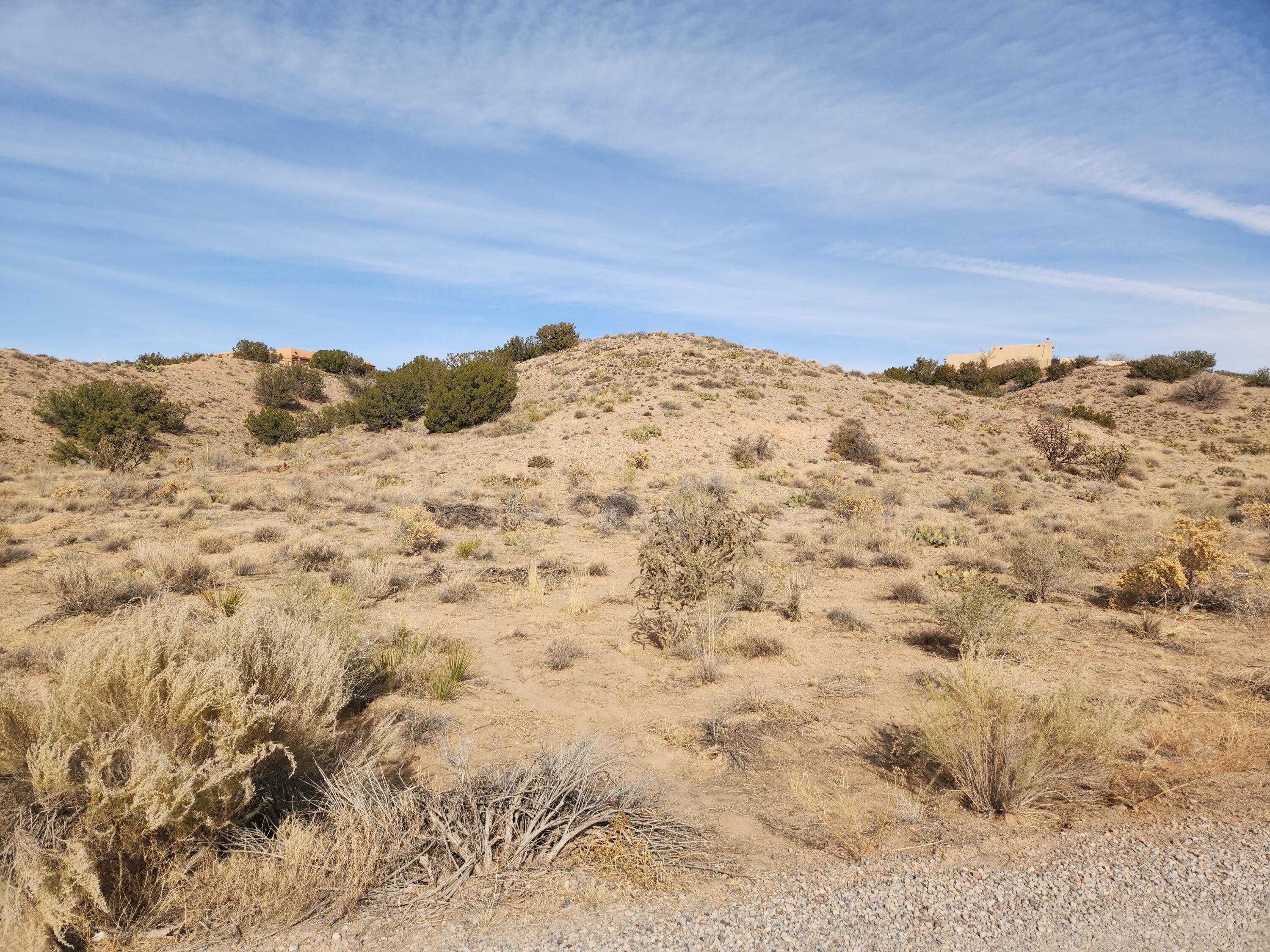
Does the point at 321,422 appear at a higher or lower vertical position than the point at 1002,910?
higher

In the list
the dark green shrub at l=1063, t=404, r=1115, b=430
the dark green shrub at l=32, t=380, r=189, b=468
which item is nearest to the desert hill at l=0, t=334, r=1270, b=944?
the dark green shrub at l=32, t=380, r=189, b=468

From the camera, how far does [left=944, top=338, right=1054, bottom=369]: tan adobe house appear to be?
53.0 metres

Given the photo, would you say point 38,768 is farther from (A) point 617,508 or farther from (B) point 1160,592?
(A) point 617,508

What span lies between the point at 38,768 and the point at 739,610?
7.38 m

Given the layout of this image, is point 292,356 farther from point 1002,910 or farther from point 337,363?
point 1002,910

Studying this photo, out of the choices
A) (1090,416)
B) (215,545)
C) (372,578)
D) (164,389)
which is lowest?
(372,578)

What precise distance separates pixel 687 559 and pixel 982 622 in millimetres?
3516

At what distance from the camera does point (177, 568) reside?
907 centimetres

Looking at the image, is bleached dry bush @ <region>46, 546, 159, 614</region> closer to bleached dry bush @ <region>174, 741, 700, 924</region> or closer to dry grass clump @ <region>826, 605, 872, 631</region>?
bleached dry bush @ <region>174, 741, 700, 924</region>

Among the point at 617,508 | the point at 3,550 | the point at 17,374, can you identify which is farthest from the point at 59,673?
the point at 17,374

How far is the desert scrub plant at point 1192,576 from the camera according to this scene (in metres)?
8.12

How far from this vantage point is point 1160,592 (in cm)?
851

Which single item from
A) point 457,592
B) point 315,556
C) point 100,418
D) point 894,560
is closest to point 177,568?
point 315,556

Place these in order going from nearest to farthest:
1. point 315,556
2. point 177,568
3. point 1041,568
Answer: point 177,568 < point 1041,568 < point 315,556
